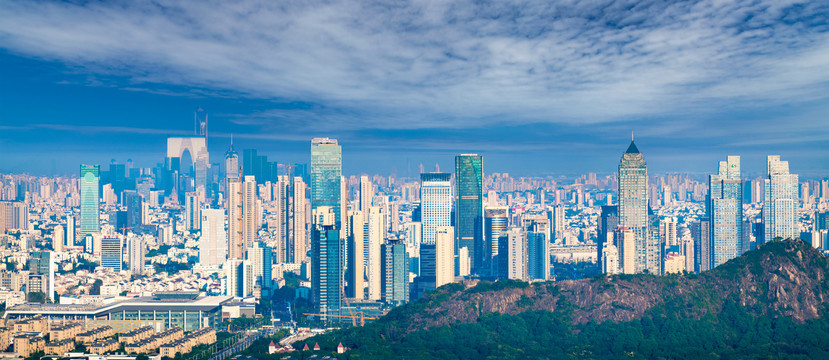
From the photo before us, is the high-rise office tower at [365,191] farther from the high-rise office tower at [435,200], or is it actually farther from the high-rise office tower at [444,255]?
the high-rise office tower at [444,255]

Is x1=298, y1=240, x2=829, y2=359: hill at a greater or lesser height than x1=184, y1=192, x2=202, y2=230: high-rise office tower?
lesser

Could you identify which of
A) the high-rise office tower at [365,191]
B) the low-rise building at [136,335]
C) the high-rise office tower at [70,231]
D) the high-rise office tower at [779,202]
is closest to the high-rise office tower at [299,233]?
the high-rise office tower at [365,191]

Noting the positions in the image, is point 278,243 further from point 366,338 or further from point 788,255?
point 788,255

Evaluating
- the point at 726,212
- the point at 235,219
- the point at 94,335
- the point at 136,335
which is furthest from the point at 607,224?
the point at 94,335

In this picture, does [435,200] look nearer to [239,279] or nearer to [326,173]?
[326,173]

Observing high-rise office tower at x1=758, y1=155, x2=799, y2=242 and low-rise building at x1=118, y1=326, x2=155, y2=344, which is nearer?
low-rise building at x1=118, y1=326, x2=155, y2=344

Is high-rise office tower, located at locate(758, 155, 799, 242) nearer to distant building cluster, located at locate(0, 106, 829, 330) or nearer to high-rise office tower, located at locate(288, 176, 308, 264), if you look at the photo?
distant building cluster, located at locate(0, 106, 829, 330)

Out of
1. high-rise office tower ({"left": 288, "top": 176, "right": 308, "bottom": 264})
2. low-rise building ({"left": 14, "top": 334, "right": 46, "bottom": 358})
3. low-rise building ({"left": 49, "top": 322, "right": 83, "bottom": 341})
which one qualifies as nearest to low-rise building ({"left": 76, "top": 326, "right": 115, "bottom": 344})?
low-rise building ({"left": 49, "top": 322, "right": 83, "bottom": 341})

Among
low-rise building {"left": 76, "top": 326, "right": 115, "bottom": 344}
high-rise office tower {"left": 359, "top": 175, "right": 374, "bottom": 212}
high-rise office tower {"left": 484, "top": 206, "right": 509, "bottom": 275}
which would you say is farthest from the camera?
high-rise office tower {"left": 359, "top": 175, "right": 374, "bottom": 212}
